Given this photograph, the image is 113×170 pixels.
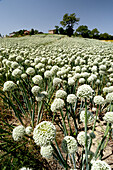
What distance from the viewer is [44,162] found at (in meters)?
1.71

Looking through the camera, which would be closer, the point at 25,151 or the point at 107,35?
the point at 25,151

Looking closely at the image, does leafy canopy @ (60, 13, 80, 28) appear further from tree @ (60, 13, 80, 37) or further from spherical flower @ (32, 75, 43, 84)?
spherical flower @ (32, 75, 43, 84)

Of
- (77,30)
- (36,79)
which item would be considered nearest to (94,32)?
(77,30)

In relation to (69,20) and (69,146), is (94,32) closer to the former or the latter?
(69,20)

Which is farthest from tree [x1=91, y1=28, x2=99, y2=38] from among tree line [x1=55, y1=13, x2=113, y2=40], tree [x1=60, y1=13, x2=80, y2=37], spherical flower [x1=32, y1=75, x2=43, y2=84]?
spherical flower [x1=32, y1=75, x2=43, y2=84]

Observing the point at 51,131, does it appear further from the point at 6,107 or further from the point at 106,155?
the point at 6,107

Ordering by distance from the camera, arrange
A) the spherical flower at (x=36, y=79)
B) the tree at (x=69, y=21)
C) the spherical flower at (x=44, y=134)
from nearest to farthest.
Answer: the spherical flower at (x=44, y=134) → the spherical flower at (x=36, y=79) → the tree at (x=69, y=21)

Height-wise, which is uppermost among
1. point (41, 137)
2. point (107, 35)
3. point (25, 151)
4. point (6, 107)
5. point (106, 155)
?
point (107, 35)

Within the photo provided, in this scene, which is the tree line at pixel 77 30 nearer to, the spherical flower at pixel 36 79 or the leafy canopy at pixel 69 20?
the leafy canopy at pixel 69 20

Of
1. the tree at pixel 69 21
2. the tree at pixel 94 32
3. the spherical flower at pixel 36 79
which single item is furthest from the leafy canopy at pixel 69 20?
the spherical flower at pixel 36 79

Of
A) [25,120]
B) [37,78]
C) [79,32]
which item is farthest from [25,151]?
[79,32]

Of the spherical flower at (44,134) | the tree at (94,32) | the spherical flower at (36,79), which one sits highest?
the tree at (94,32)

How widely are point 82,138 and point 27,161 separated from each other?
0.99m

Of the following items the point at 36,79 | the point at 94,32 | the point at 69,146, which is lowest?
the point at 69,146
